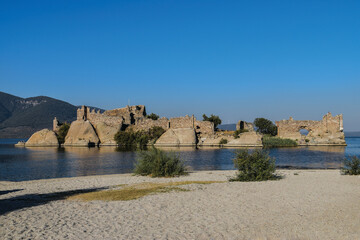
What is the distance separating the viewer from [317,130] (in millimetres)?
46844

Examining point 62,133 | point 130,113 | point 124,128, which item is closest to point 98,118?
point 124,128

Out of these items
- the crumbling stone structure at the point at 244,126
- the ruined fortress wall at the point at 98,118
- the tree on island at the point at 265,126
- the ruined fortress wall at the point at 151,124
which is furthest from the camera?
the tree on island at the point at 265,126

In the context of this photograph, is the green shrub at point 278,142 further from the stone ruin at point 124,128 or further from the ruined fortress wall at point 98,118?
the ruined fortress wall at point 98,118

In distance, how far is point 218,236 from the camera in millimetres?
6004

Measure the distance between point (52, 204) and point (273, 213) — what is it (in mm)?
5826

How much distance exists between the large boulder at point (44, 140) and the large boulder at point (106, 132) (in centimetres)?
663

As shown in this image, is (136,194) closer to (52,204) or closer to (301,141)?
(52,204)

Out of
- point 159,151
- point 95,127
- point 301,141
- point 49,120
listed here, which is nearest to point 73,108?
point 49,120

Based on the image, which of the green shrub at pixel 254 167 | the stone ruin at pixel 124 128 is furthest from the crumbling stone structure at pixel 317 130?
the green shrub at pixel 254 167

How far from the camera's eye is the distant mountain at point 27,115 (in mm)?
138188

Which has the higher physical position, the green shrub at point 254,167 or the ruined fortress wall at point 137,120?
the ruined fortress wall at point 137,120

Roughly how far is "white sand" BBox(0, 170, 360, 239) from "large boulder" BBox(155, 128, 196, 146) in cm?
3329

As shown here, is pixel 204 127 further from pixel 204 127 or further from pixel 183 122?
pixel 183 122

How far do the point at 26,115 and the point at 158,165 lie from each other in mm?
164131
